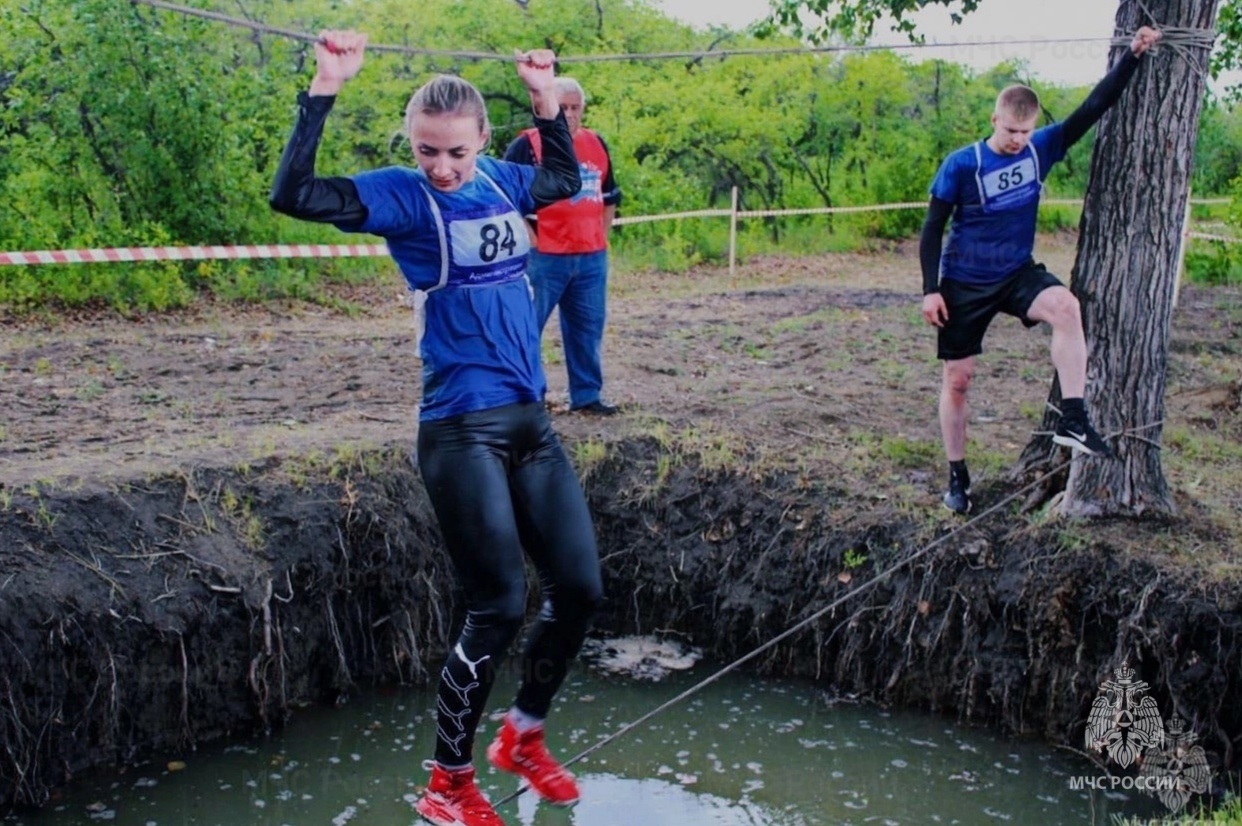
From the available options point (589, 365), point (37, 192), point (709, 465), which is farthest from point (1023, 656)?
point (37, 192)

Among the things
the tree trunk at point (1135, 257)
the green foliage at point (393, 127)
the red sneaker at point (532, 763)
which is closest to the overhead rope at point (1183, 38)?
the tree trunk at point (1135, 257)

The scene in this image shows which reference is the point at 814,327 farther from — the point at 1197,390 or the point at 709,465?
the point at 709,465

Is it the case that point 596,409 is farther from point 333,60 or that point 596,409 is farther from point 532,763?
point 333,60

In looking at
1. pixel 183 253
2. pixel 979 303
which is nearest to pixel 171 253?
pixel 183 253

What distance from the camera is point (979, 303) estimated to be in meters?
6.71

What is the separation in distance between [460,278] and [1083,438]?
127 inches

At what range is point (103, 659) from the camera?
6344 millimetres

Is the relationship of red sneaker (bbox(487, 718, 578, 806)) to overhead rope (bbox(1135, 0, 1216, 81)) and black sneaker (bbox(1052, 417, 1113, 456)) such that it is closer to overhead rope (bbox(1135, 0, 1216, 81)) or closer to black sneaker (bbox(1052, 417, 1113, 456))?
black sneaker (bbox(1052, 417, 1113, 456))

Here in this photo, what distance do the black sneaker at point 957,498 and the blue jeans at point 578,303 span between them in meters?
2.40

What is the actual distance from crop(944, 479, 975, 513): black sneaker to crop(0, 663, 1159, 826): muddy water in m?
1.16

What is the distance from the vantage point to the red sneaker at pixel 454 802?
4.50 metres

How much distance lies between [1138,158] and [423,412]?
4.06 meters

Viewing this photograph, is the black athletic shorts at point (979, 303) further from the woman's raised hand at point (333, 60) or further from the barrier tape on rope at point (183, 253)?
the barrier tape on rope at point (183, 253)

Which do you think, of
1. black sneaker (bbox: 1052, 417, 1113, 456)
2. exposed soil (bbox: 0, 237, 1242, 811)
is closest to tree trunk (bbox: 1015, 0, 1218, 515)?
exposed soil (bbox: 0, 237, 1242, 811)
